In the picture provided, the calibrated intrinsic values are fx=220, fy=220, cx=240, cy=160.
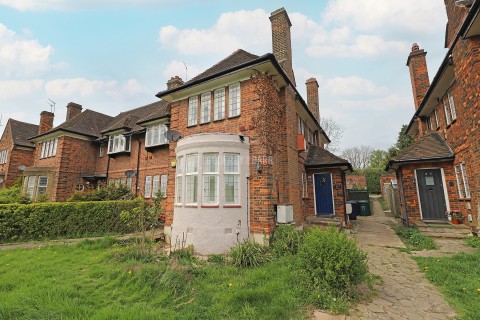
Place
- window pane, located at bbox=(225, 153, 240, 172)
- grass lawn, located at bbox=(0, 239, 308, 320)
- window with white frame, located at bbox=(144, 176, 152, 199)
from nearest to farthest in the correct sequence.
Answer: grass lawn, located at bbox=(0, 239, 308, 320)
window pane, located at bbox=(225, 153, 240, 172)
window with white frame, located at bbox=(144, 176, 152, 199)

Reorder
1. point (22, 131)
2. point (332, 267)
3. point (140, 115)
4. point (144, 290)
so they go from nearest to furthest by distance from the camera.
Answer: point (332, 267) < point (144, 290) < point (140, 115) < point (22, 131)

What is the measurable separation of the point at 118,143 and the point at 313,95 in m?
15.8

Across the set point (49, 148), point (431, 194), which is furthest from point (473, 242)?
point (49, 148)

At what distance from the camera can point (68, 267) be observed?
6.16m

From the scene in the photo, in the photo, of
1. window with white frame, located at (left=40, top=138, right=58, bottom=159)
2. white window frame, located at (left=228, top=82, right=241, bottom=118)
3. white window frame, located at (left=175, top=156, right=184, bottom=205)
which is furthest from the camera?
window with white frame, located at (left=40, top=138, right=58, bottom=159)

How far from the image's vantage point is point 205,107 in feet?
31.3

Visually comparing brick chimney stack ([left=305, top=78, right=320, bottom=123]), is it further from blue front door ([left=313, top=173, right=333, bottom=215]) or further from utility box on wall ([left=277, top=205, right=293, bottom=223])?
utility box on wall ([left=277, top=205, right=293, bottom=223])

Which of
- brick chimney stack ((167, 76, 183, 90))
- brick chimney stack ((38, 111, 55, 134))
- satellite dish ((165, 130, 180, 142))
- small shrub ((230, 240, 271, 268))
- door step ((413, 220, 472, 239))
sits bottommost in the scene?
small shrub ((230, 240, 271, 268))

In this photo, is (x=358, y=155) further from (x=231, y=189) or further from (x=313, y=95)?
(x=231, y=189)

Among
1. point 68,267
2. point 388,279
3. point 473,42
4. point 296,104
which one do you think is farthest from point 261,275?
point 473,42

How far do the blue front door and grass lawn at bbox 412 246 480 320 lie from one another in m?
5.55

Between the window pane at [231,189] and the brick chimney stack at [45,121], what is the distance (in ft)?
74.1

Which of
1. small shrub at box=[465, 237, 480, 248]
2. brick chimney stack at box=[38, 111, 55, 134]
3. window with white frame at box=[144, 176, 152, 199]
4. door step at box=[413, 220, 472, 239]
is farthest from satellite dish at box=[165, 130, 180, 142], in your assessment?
brick chimney stack at box=[38, 111, 55, 134]

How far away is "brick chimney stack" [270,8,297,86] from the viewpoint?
1077cm
